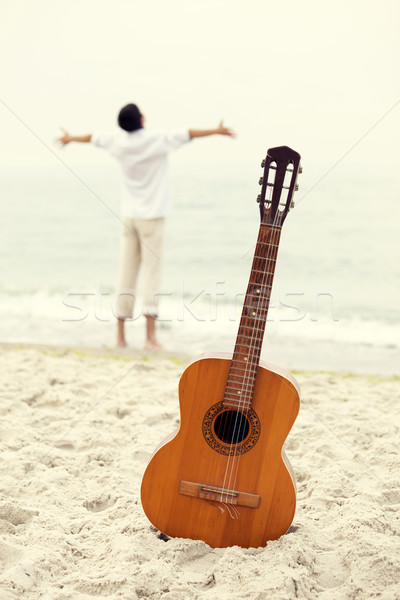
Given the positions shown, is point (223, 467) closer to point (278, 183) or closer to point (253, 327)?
point (253, 327)

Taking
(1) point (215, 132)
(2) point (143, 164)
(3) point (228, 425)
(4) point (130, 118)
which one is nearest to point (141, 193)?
(2) point (143, 164)

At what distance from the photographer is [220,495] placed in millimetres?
2041

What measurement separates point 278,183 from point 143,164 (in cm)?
293

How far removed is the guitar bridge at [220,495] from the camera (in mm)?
2031

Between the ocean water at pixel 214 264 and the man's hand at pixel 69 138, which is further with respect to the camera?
the ocean water at pixel 214 264

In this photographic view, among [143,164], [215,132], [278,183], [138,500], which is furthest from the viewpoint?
[143,164]

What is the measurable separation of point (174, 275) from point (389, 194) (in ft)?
27.4

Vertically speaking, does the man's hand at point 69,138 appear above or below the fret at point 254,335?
above

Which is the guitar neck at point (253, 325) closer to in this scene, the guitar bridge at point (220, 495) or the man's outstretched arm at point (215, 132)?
the guitar bridge at point (220, 495)

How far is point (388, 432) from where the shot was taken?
10.0 ft

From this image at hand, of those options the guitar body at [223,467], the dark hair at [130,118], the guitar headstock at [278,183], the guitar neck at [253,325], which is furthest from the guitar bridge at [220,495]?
the dark hair at [130,118]

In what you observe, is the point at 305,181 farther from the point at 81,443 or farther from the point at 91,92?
the point at 81,443

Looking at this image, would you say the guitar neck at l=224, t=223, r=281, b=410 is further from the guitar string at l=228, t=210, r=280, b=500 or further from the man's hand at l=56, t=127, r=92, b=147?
the man's hand at l=56, t=127, r=92, b=147

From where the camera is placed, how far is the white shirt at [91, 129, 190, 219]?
465 centimetres
